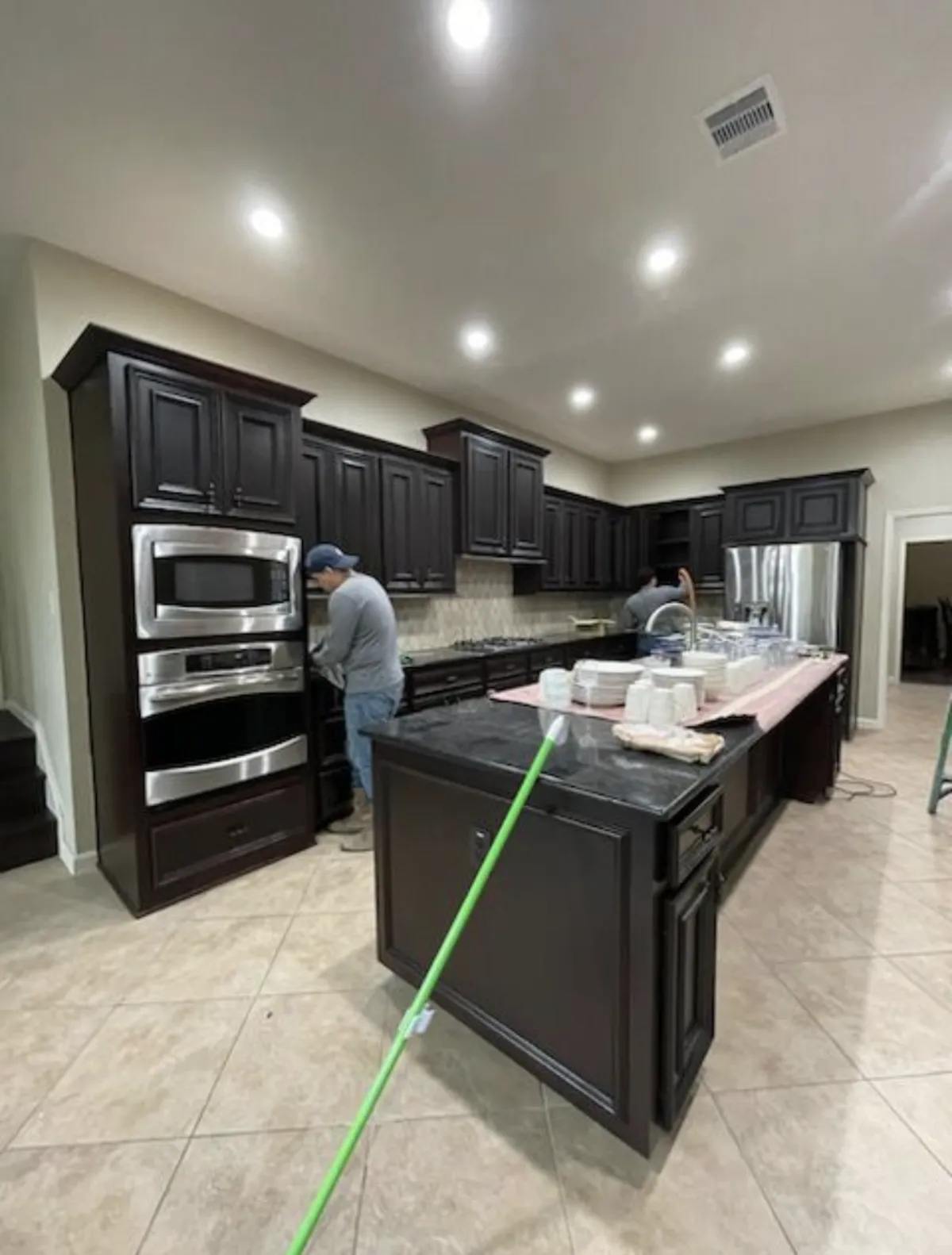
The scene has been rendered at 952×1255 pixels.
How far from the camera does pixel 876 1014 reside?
1818 mm

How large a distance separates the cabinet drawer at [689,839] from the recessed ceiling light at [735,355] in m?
3.44

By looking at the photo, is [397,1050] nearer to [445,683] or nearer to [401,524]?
[445,683]

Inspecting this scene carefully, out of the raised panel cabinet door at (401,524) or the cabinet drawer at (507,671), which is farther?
the cabinet drawer at (507,671)

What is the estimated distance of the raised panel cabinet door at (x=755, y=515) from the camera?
5.31m

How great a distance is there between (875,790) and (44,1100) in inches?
179

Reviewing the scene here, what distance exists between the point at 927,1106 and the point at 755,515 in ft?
16.0

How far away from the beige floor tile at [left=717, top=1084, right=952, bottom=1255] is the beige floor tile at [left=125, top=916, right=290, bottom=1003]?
1.61 m

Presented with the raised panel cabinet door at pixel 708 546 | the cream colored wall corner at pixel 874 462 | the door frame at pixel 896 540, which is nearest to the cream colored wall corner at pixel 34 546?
the raised panel cabinet door at pixel 708 546

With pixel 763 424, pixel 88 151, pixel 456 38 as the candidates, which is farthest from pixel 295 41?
pixel 763 424

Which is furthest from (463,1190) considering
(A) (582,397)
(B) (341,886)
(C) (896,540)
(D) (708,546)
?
(C) (896,540)

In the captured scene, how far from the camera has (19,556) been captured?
131 inches

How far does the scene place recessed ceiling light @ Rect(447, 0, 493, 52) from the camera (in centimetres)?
154

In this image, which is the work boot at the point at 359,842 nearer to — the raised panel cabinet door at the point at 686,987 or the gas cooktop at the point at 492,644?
the gas cooktop at the point at 492,644

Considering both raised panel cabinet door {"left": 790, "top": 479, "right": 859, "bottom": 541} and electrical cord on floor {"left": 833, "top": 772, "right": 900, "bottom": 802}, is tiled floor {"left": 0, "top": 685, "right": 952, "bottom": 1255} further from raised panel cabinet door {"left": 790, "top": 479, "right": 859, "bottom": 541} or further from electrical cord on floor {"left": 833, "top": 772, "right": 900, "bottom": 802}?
raised panel cabinet door {"left": 790, "top": 479, "right": 859, "bottom": 541}
